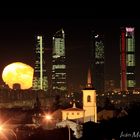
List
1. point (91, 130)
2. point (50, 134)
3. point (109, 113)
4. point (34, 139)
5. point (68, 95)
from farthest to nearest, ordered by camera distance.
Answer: point (68, 95) < point (109, 113) < point (91, 130) < point (50, 134) < point (34, 139)

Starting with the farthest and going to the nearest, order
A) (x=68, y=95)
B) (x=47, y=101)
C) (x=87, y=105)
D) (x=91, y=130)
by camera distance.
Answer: (x=68, y=95)
(x=47, y=101)
(x=87, y=105)
(x=91, y=130)

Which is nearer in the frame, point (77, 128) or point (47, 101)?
point (77, 128)

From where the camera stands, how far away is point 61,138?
157 feet

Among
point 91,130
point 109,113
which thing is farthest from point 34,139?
point 109,113

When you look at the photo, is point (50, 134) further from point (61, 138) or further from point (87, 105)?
point (87, 105)

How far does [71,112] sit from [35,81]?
116857mm

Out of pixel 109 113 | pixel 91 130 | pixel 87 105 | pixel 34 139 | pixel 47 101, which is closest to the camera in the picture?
pixel 34 139

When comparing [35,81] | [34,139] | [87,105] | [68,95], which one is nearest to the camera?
[34,139]

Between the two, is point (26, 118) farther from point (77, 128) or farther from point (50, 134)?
point (50, 134)

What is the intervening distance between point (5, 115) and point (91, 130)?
34833mm

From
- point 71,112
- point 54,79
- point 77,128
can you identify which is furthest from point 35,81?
point 77,128

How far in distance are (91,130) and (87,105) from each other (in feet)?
62.4

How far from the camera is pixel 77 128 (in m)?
57.3

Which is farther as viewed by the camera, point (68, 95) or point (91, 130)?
point (68, 95)
